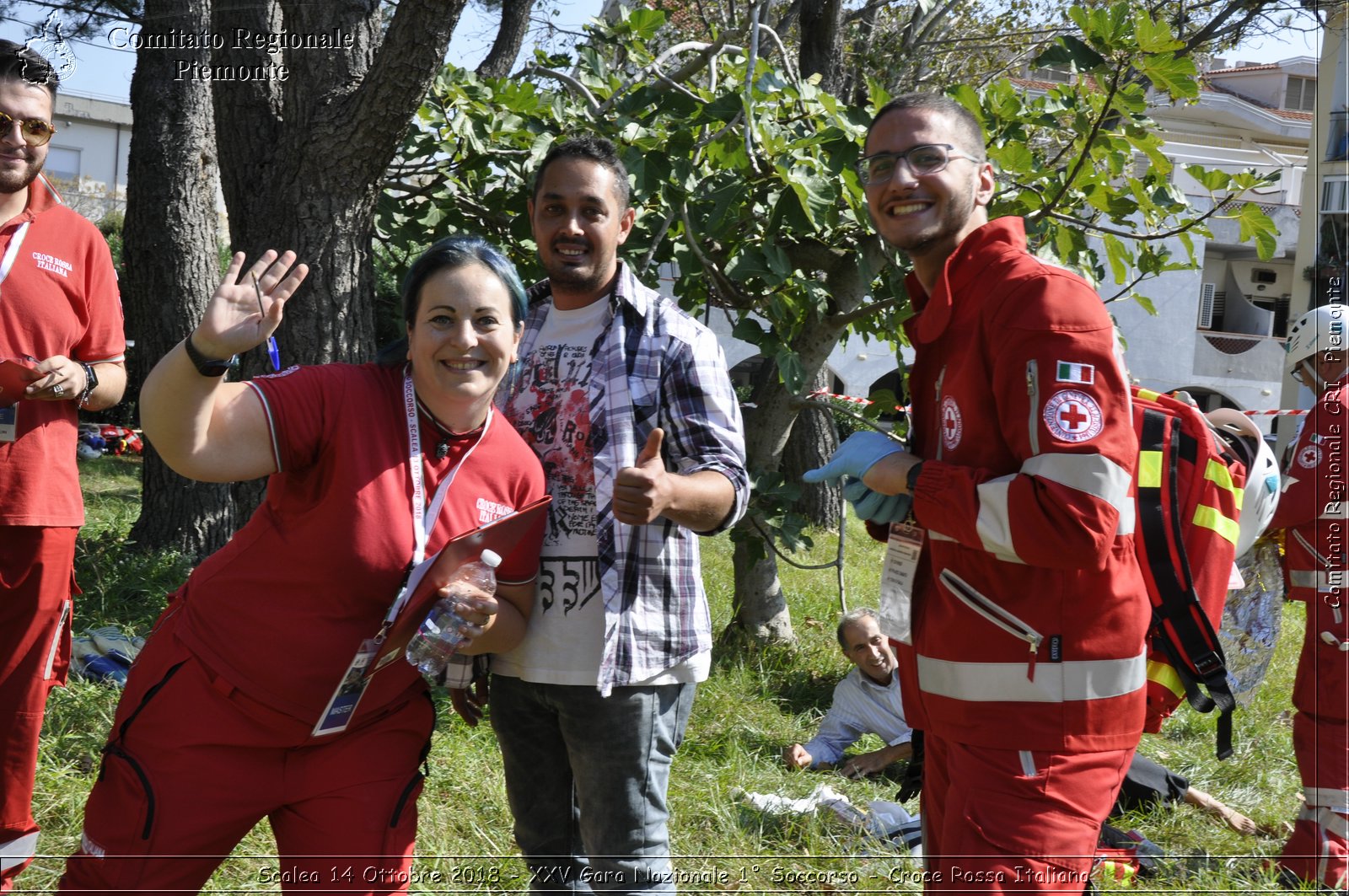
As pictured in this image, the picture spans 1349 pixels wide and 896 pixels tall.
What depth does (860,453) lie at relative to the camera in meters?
2.55

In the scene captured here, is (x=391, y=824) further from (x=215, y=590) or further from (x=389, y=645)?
(x=215, y=590)

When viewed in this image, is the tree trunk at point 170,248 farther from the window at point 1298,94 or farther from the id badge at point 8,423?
the window at point 1298,94

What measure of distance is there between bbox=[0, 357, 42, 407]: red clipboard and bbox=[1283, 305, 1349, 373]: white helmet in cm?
420

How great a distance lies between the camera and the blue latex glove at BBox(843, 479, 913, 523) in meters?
2.51

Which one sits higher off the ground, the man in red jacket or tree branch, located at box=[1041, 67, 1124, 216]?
tree branch, located at box=[1041, 67, 1124, 216]

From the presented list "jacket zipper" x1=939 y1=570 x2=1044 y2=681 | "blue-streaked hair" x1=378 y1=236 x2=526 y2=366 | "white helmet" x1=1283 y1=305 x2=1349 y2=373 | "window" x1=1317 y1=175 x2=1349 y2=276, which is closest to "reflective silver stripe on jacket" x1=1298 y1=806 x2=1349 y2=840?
"white helmet" x1=1283 y1=305 x2=1349 y2=373

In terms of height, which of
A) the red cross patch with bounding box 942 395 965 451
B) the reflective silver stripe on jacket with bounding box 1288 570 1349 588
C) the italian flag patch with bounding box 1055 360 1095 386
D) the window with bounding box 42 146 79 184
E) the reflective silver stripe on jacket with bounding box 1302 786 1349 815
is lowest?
the reflective silver stripe on jacket with bounding box 1302 786 1349 815

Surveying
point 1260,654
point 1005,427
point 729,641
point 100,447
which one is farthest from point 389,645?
point 100,447

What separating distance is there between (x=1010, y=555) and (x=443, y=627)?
1107 mm

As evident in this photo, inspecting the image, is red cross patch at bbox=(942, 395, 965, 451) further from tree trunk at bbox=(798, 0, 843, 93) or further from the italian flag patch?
tree trunk at bbox=(798, 0, 843, 93)

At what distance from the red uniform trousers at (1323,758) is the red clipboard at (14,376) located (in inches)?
169

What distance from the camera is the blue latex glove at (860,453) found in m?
2.51

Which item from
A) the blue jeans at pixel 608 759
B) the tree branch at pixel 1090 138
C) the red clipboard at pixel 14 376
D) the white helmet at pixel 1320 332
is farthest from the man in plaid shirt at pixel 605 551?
the white helmet at pixel 1320 332

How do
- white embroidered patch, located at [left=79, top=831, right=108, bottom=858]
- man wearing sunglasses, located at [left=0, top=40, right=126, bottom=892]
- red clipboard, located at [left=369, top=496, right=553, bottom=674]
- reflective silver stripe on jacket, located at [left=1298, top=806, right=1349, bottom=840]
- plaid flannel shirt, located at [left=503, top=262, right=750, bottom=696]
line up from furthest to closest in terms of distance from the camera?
reflective silver stripe on jacket, located at [left=1298, top=806, right=1349, bottom=840]
man wearing sunglasses, located at [left=0, top=40, right=126, bottom=892]
plaid flannel shirt, located at [left=503, top=262, right=750, bottom=696]
red clipboard, located at [left=369, top=496, right=553, bottom=674]
white embroidered patch, located at [left=79, top=831, right=108, bottom=858]
